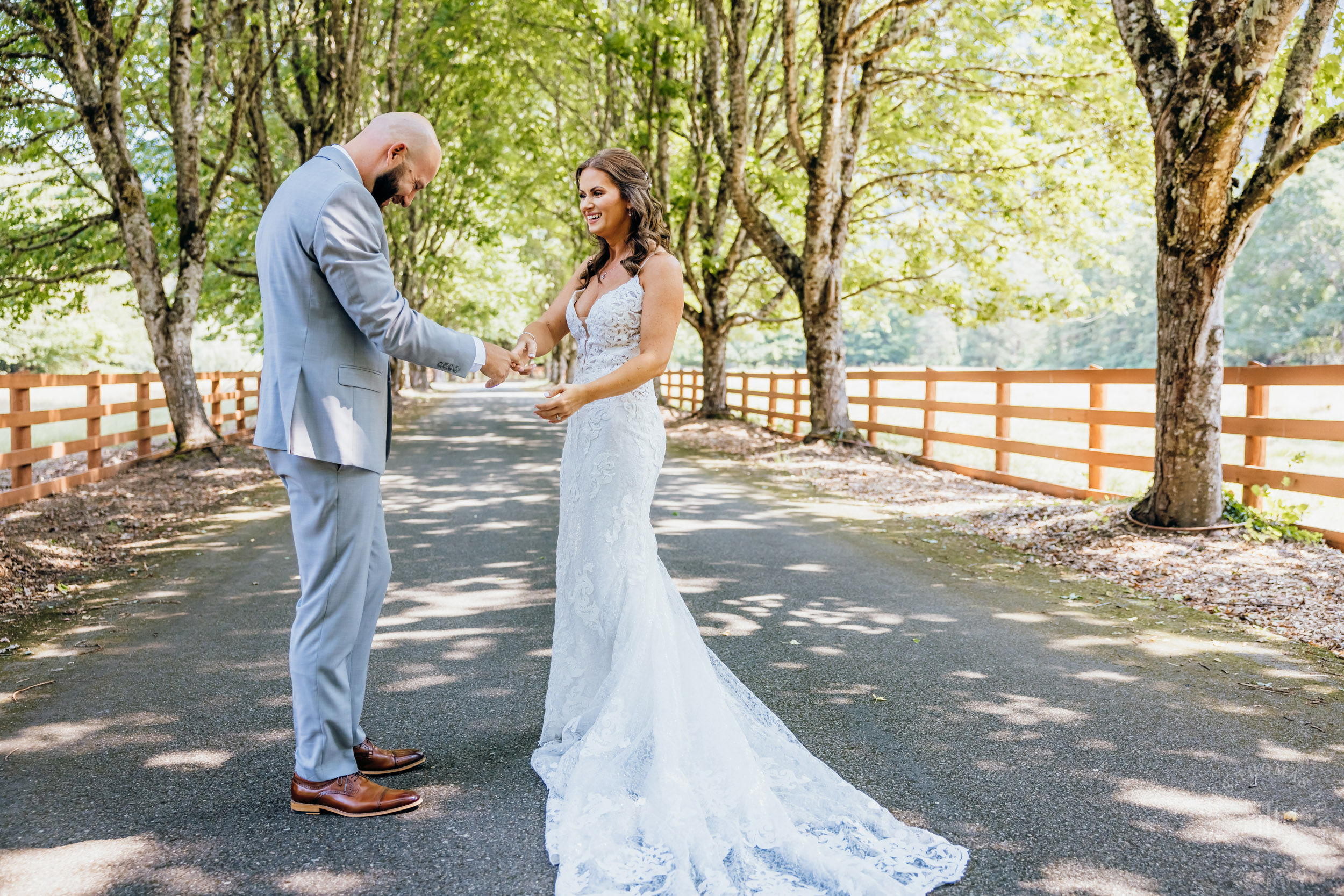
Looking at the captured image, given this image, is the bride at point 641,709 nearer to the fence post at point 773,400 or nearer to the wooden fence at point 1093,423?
the wooden fence at point 1093,423

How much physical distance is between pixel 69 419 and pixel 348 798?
32.5ft

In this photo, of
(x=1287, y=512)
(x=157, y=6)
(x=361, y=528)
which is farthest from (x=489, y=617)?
(x=157, y=6)

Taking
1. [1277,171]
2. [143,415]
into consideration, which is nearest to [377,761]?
[1277,171]

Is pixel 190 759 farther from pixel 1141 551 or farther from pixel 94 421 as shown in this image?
pixel 94 421

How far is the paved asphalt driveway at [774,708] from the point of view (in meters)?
2.78

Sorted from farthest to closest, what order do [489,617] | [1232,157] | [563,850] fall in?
[1232,157] < [489,617] < [563,850]

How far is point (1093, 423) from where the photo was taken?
32.5ft

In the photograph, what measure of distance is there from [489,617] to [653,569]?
2.19 meters

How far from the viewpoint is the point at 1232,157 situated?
267 inches

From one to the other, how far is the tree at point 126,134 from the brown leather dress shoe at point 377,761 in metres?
10.1

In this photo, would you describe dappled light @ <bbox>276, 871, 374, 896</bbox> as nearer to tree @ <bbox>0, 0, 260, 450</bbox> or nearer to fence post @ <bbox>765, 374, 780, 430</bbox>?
tree @ <bbox>0, 0, 260, 450</bbox>

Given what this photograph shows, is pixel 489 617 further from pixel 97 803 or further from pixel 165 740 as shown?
pixel 97 803

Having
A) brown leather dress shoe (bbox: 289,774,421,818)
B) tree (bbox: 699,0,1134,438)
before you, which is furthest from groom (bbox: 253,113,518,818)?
tree (bbox: 699,0,1134,438)

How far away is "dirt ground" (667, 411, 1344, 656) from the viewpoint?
5570mm
